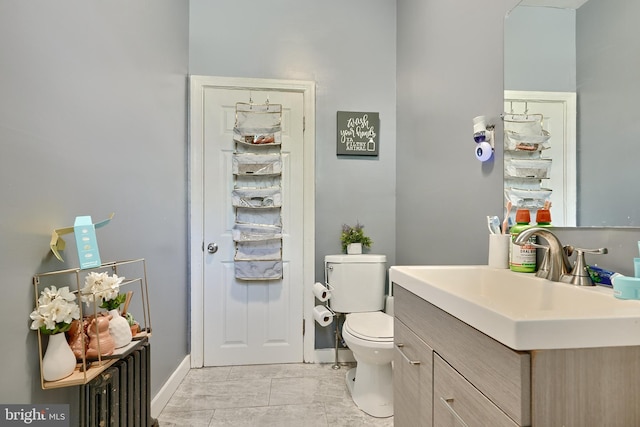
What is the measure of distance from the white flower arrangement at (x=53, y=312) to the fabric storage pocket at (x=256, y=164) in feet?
4.65

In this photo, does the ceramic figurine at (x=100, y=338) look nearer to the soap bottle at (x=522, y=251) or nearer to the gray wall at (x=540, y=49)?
the soap bottle at (x=522, y=251)

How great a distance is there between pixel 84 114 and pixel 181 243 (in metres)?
1.15

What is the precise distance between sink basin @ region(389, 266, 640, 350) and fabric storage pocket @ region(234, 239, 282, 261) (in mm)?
1267

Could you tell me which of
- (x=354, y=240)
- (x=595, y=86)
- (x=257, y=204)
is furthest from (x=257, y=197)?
(x=595, y=86)

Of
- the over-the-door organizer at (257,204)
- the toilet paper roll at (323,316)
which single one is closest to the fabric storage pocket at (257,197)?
the over-the-door organizer at (257,204)

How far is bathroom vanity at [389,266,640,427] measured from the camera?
1.70 ft

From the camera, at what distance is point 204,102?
2.21 meters

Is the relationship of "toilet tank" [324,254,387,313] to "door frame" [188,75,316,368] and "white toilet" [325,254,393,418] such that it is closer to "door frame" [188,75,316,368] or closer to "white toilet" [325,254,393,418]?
"white toilet" [325,254,393,418]

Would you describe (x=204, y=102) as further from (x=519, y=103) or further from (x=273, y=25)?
(x=519, y=103)

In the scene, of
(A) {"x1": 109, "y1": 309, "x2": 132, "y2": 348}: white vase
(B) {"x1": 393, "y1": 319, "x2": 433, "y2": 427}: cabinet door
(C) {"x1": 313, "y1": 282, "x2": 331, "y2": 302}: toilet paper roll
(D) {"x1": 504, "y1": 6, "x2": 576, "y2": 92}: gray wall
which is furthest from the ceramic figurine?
(D) {"x1": 504, "y1": 6, "x2": 576, "y2": 92}: gray wall

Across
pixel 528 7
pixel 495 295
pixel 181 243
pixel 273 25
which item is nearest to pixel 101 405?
pixel 181 243

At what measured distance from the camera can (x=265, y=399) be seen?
1.81m

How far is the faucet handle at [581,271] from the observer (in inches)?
32.4

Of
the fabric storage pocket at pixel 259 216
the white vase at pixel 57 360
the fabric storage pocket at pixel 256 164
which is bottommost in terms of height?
the white vase at pixel 57 360
